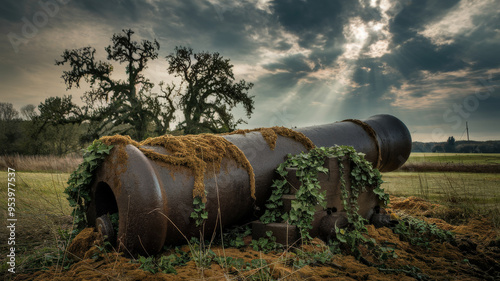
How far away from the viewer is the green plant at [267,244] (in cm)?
382

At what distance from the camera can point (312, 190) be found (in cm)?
407

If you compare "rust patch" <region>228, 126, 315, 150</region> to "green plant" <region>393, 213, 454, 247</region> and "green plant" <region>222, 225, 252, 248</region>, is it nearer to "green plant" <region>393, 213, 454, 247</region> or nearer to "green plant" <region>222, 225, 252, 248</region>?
"green plant" <region>222, 225, 252, 248</region>

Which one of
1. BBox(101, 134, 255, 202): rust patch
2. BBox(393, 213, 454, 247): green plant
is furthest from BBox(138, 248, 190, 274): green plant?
BBox(393, 213, 454, 247): green plant

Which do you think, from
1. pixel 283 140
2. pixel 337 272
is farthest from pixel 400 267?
pixel 283 140

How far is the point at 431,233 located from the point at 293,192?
2589 millimetres

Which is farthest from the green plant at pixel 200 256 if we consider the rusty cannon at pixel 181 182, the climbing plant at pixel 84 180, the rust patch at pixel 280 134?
the rust patch at pixel 280 134

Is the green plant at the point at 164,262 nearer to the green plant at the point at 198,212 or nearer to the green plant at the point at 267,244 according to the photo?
the green plant at the point at 198,212

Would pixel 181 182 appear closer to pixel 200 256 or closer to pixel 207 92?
pixel 200 256

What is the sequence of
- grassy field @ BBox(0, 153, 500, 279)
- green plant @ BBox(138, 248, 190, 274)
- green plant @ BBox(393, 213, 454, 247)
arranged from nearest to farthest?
1. green plant @ BBox(138, 248, 190, 274)
2. grassy field @ BBox(0, 153, 500, 279)
3. green plant @ BBox(393, 213, 454, 247)

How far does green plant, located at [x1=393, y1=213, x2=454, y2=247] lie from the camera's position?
4805mm

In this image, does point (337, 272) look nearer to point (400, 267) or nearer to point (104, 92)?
point (400, 267)

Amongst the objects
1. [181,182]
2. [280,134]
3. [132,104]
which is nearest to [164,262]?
[181,182]

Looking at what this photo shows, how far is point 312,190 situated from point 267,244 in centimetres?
88

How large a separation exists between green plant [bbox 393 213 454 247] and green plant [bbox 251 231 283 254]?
2.27 metres
